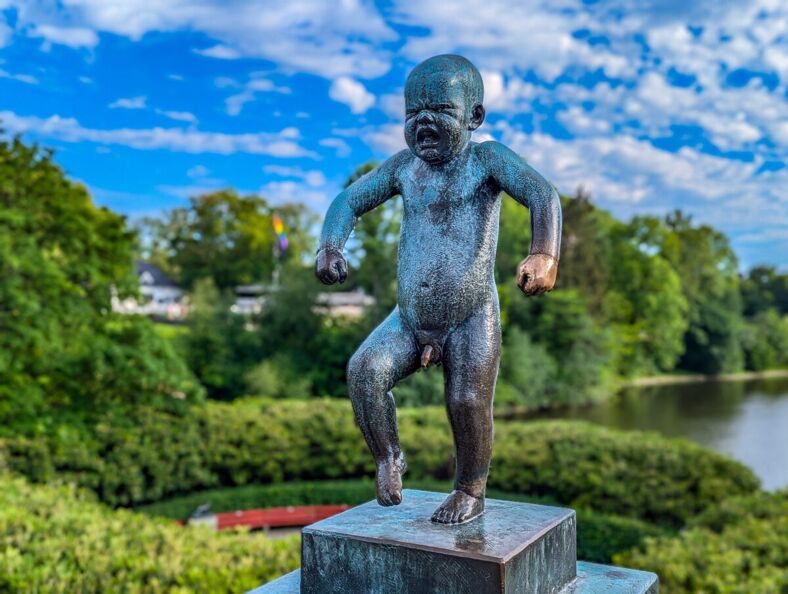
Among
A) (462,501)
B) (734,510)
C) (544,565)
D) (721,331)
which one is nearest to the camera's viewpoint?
(544,565)

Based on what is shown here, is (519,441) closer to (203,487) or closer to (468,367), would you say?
(203,487)

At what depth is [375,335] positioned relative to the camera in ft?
9.04

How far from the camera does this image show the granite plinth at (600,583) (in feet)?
8.82

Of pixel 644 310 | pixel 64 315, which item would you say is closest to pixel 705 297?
pixel 644 310

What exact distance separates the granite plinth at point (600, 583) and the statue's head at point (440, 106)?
1765 millimetres

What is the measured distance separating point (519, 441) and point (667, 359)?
94.0 feet

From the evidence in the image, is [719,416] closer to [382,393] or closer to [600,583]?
[600,583]

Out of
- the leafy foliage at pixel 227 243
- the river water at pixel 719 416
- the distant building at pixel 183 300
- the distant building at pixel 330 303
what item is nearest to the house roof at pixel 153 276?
the distant building at pixel 183 300

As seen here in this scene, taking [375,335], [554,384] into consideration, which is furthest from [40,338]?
[554,384]

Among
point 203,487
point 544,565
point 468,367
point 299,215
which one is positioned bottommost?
point 203,487

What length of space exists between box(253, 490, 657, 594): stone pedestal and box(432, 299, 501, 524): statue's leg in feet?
0.32

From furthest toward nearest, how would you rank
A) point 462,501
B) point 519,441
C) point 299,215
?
point 299,215 → point 519,441 → point 462,501

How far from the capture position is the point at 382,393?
104 inches

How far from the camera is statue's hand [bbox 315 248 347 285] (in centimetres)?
279
